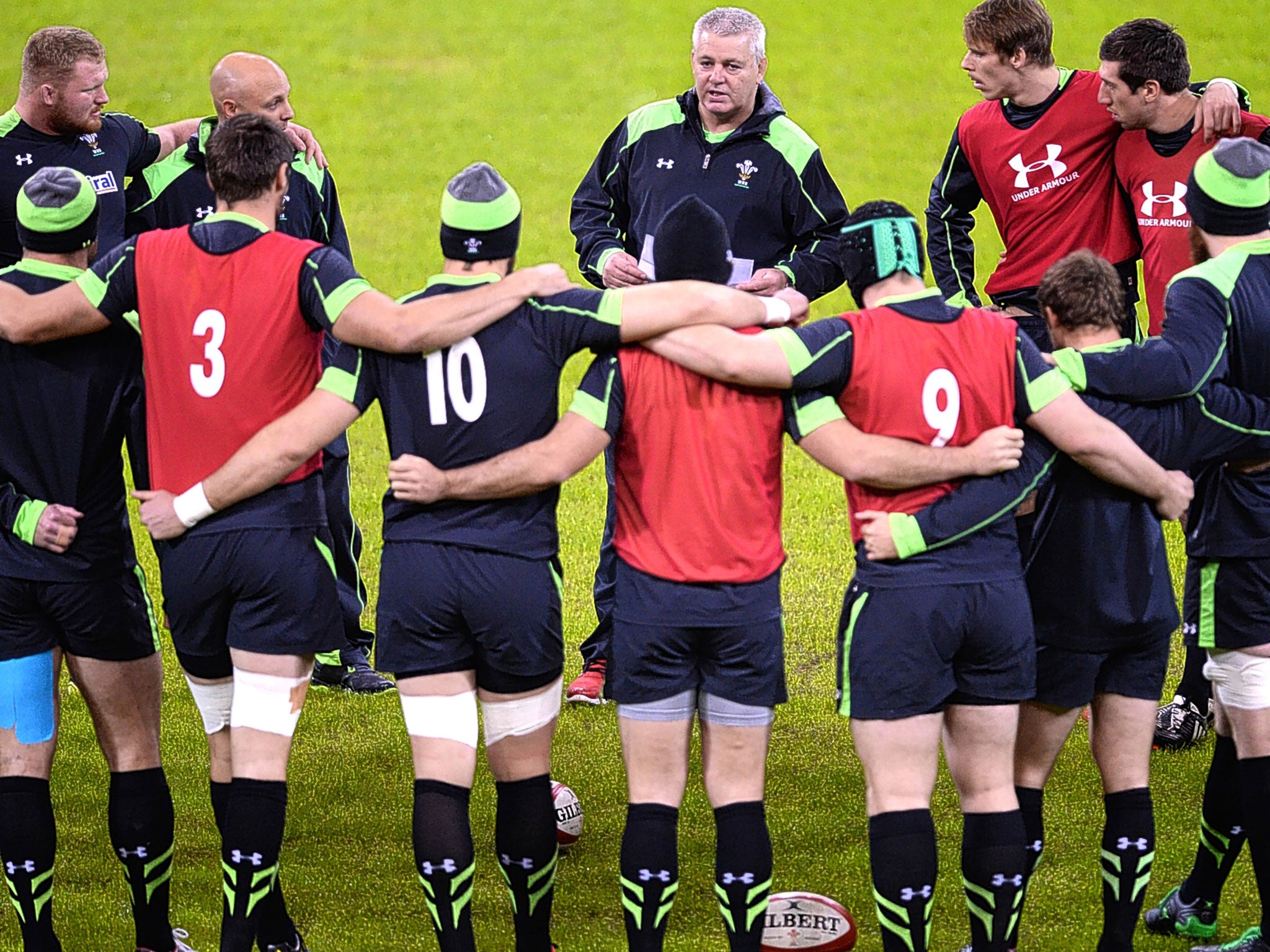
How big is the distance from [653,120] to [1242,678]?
3.30 meters

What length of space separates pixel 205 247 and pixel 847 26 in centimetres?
1628

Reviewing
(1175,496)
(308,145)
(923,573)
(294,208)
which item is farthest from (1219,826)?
(308,145)

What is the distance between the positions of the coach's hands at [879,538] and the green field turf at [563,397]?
1.51m

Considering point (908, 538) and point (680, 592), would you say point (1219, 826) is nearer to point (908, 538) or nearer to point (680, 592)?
point (908, 538)

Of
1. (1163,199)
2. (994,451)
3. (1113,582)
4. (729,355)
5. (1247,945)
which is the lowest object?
(1247,945)

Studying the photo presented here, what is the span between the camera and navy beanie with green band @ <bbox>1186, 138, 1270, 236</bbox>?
14.3 ft

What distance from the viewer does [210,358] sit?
4203mm

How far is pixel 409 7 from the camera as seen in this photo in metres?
19.8

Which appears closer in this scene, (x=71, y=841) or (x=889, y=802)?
(x=889, y=802)

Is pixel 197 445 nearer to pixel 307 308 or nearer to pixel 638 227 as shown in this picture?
pixel 307 308

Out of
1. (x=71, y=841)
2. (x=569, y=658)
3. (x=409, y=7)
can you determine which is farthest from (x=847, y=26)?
(x=71, y=841)

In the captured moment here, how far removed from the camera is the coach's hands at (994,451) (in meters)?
3.99

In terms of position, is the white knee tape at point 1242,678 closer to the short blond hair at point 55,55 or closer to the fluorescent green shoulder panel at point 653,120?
the fluorescent green shoulder panel at point 653,120

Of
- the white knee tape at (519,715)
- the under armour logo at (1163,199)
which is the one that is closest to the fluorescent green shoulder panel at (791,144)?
the under armour logo at (1163,199)
